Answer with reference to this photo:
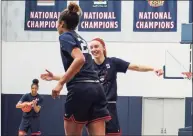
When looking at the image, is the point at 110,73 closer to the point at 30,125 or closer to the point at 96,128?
the point at 96,128

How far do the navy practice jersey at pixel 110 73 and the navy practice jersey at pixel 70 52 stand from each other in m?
1.72

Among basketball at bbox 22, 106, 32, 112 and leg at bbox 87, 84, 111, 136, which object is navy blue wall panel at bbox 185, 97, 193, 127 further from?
leg at bbox 87, 84, 111, 136

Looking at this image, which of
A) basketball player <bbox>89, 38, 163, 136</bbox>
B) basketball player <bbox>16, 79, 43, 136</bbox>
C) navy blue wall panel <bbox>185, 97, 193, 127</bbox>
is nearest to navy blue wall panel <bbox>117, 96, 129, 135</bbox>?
navy blue wall panel <bbox>185, 97, 193, 127</bbox>

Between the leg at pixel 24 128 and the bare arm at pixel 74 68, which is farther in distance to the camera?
the leg at pixel 24 128

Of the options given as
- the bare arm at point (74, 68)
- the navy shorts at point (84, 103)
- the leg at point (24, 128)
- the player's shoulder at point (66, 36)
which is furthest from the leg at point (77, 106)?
the leg at point (24, 128)

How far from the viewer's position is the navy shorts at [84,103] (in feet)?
17.2

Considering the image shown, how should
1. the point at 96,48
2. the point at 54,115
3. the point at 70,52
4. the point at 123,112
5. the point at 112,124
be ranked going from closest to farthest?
1. the point at 70,52
2. the point at 96,48
3. the point at 112,124
4. the point at 123,112
5. the point at 54,115

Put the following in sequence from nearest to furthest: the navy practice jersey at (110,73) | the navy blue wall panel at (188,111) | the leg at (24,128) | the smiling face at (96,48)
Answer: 1. the smiling face at (96,48)
2. the navy practice jersey at (110,73)
3. the leg at (24,128)
4. the navy blue wall panel at (188,111)

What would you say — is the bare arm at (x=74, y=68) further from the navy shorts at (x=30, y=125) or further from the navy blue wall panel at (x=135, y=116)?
the navy blue wall panel at (x=135, y=116)

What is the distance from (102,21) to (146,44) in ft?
5.19

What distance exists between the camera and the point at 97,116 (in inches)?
209

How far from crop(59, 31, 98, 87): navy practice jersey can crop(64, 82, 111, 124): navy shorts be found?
0.23ft

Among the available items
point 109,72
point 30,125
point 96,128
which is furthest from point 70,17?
point 30,125

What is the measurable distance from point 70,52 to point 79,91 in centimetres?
40
